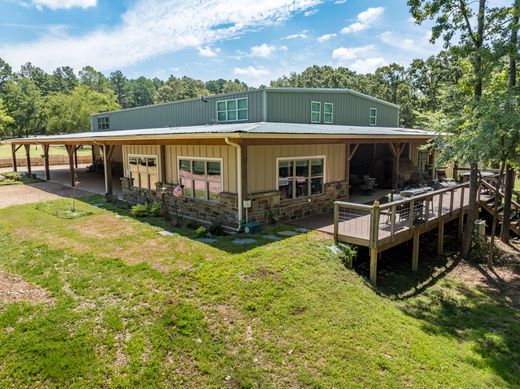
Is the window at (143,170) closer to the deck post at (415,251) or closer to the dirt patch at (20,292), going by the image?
the dirt patch at (20,292)

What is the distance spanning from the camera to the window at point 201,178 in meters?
10.8

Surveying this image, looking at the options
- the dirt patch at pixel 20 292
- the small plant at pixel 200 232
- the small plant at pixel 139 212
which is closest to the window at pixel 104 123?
the small plant at pixel 139 212

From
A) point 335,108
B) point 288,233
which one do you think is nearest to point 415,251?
point 288,233

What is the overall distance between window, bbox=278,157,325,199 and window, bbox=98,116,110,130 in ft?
67.0

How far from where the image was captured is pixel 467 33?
9.99 metres

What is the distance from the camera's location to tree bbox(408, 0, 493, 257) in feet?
29.7

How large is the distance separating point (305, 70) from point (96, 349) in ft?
221

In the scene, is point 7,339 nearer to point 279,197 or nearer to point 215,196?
point 215,196

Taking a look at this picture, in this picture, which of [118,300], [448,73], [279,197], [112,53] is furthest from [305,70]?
[118,300]

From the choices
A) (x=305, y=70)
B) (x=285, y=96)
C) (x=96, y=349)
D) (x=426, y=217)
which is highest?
(x=305, y=70)

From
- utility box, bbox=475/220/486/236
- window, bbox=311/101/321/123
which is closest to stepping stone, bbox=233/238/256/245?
utility box, bbox=475/220/486/236

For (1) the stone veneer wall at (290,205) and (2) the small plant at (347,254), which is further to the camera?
(1) the stone veneer wall at (290,205)

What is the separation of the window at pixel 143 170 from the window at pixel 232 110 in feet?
12.9

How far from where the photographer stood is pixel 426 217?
9781 mm
